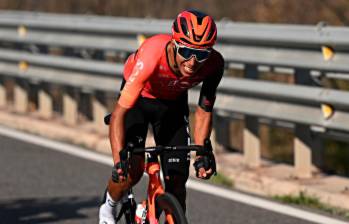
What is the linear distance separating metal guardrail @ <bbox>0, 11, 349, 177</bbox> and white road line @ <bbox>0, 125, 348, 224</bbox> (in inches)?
19.4

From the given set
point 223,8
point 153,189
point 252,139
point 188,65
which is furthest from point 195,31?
point 223,8

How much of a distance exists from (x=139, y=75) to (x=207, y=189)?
3313 millimetres

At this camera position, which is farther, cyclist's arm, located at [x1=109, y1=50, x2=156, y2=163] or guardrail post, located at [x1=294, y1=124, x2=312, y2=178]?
guardrail post, located at [x1=294, y1=124, x2=312, y2=178]

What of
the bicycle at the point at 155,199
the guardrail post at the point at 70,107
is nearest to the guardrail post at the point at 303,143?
the bicycle at the point at 155,199

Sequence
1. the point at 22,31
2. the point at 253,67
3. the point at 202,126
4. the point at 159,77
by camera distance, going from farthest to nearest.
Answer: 1. the point at 22,31
2. the point at 253,67
3. the point at 202,126
4. the point at 159,77

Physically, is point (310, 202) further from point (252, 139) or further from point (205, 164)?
point (205, 164)

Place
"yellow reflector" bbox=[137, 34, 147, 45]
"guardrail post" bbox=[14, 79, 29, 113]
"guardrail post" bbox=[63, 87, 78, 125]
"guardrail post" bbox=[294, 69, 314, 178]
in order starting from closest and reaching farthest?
"guardrail post" bbox=[294, 69, 314, 178], "yellow reflector" bbox=[137, 34, 147, 45], "guardrail post" bbox=[63, 87, 78, 125], "guardrail post" bbox=[14, 79, 29, 113]

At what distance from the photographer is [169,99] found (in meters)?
6.76

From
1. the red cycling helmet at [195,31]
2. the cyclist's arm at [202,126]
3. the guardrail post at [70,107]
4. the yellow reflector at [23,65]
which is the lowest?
the guardrail post at [70,107]

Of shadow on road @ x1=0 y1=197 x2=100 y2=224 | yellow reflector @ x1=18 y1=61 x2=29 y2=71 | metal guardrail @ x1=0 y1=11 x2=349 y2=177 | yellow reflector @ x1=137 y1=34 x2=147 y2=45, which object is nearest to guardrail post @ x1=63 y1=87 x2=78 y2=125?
metal guardrail @ x1=0 y1=11 x2=349 y2=177

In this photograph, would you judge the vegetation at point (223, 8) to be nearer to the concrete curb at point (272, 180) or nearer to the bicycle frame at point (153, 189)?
the concrete curb at point (272, 180)

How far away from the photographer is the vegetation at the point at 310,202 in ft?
27.5

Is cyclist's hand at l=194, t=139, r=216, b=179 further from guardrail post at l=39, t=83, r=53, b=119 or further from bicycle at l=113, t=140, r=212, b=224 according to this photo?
guardrail post at l=39, t=83, r=53, b=119

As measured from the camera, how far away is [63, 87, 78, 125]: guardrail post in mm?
12711
